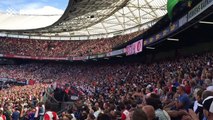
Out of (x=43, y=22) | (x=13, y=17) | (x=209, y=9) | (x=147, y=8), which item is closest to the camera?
(x=209, y=9)

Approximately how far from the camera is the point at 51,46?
60469 millimetres

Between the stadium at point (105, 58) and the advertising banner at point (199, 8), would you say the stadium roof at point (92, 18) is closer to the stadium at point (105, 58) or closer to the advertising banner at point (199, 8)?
the stadium at point (105, 58)

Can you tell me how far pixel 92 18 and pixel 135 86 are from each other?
30.3 m

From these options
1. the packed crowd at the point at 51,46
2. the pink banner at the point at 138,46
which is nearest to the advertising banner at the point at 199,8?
the pink banner at the point at 138,46

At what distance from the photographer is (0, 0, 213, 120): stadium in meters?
10.5

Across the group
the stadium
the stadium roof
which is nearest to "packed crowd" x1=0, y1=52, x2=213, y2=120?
the stadium

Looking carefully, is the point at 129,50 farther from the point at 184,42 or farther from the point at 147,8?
the point at 147,8

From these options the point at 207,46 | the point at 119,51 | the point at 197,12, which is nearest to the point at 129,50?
the point at 119,51

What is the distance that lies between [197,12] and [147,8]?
97.7ft

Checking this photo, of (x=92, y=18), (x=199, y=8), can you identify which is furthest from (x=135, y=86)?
(x=92, y=18)

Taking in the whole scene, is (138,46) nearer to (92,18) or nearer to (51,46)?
(92,18)

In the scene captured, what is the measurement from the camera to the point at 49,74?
52781mm

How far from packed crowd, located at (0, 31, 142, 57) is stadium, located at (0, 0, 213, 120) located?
7.3 inches

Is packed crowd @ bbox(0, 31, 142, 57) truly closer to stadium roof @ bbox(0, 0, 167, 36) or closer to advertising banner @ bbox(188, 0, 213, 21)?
stadium roof @ bbox(0, 0, 167, 36)
